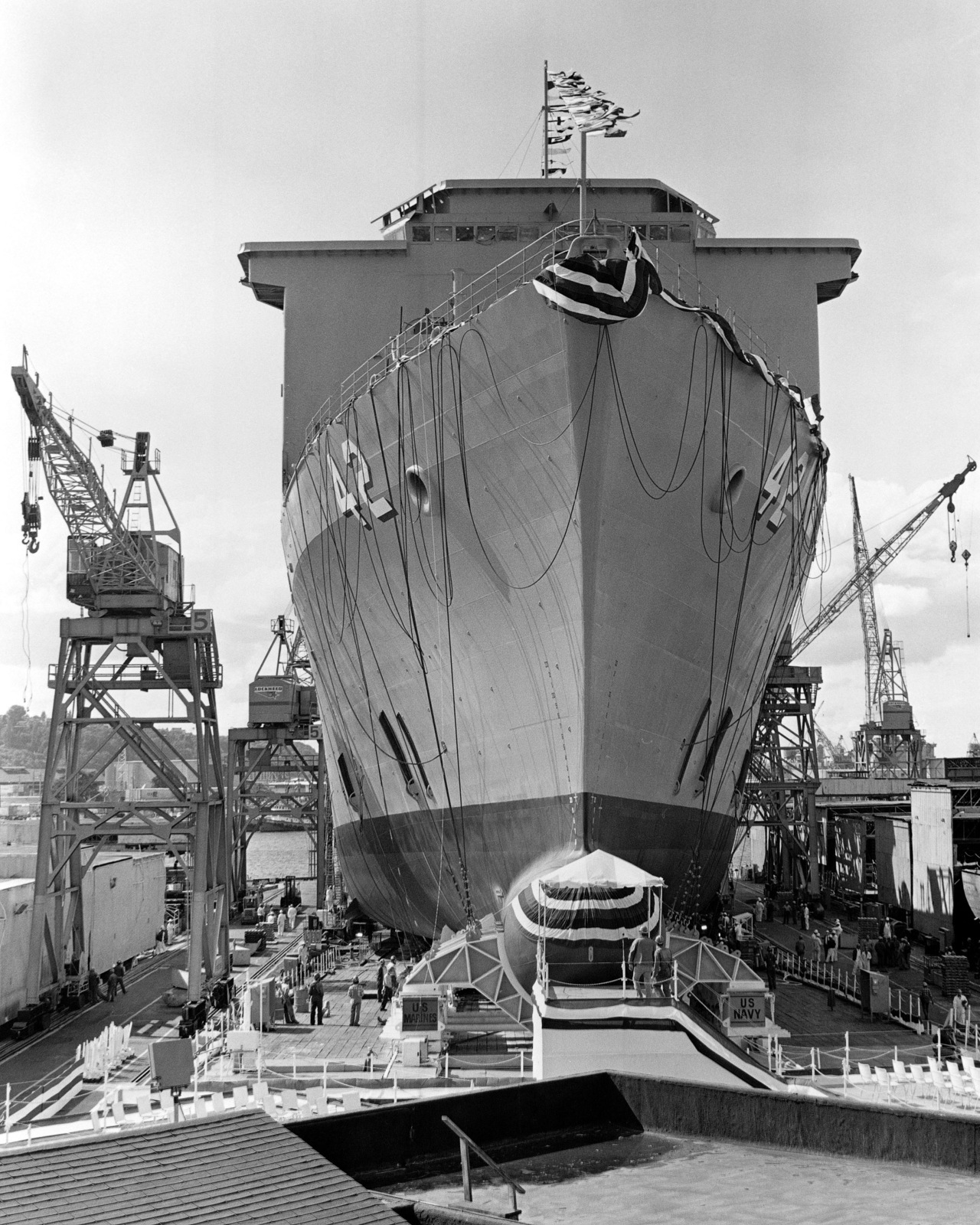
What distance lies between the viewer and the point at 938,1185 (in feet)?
16.8

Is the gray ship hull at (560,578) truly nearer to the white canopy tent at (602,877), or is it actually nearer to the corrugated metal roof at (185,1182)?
the white canopy tent at (602,877)

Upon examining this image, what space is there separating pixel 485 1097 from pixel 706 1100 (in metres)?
1.10

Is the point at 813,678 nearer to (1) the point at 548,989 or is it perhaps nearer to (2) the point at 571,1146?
(1) the point at 548,989

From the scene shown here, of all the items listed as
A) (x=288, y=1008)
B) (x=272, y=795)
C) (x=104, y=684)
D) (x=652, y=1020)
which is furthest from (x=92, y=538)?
(x=272, y=795)

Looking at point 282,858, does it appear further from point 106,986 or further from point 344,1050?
point 344,1050

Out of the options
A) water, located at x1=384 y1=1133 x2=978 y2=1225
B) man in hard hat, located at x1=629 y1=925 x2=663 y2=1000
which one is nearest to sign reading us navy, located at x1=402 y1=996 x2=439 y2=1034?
man in hard hat, located at x1=629 y1=925 x2=663 y2=1000

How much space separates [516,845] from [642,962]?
3.20 meters

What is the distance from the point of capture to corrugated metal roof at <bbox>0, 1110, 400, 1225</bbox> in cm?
412

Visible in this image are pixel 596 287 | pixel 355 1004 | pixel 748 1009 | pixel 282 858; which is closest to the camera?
pixel 596 287

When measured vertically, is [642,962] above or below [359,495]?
below

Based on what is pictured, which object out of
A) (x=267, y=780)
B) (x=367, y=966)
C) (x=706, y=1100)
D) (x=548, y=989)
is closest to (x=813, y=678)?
(x=367, y=966)

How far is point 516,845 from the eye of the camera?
1410 cm

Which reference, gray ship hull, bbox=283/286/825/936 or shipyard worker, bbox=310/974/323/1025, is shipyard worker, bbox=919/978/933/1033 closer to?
gray ship hull, bbox=283/286/825/936

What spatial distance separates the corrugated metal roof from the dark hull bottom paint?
8867mm
